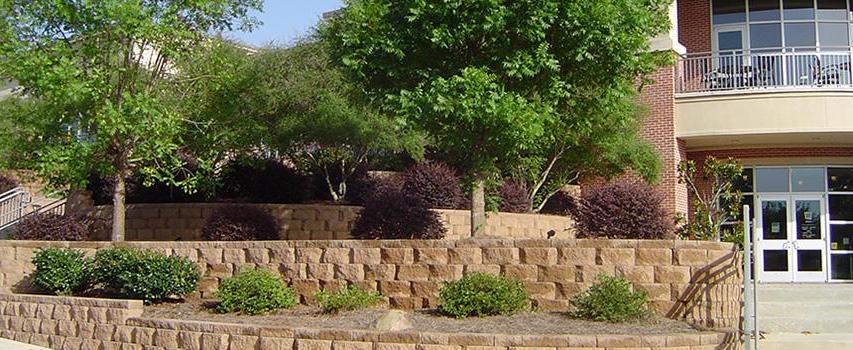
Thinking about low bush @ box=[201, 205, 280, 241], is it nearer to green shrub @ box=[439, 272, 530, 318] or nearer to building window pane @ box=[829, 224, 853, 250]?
green shrub @ box=[439, 272, 530, 318]

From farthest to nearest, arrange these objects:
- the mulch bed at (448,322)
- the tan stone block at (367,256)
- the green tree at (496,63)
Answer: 1. the tan stone block at (367,256)
2. the green tree at (496,63)
3. the mulch bed at (448,322)

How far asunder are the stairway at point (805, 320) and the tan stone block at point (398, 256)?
518 cm

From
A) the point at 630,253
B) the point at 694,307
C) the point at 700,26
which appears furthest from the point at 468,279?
the point at 700,26

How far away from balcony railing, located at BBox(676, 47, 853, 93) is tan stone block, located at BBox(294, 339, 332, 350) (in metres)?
13.9

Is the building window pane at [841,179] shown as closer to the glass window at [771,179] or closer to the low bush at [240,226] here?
the glass window at [771,179]

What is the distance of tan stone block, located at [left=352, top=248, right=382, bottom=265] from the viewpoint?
44.4ft

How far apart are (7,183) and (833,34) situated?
81.1ft

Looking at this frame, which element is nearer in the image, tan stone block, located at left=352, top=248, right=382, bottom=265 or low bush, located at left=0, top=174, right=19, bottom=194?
tan stone block, located at left=352, top=248, right=382, bottom=265

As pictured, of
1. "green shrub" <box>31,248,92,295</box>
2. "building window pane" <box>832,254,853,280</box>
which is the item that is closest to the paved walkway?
"green shrub" <box>31,248,92,295</box>

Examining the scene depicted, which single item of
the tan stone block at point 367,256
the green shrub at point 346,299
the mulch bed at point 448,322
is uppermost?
the tan stone block at point 367,256

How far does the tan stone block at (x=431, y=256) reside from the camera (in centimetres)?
1315

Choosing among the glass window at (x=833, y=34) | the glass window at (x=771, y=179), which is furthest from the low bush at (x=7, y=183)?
the glass window at (x=833, y=34)

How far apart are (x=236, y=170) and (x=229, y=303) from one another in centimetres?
837

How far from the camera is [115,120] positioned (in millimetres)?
15227
